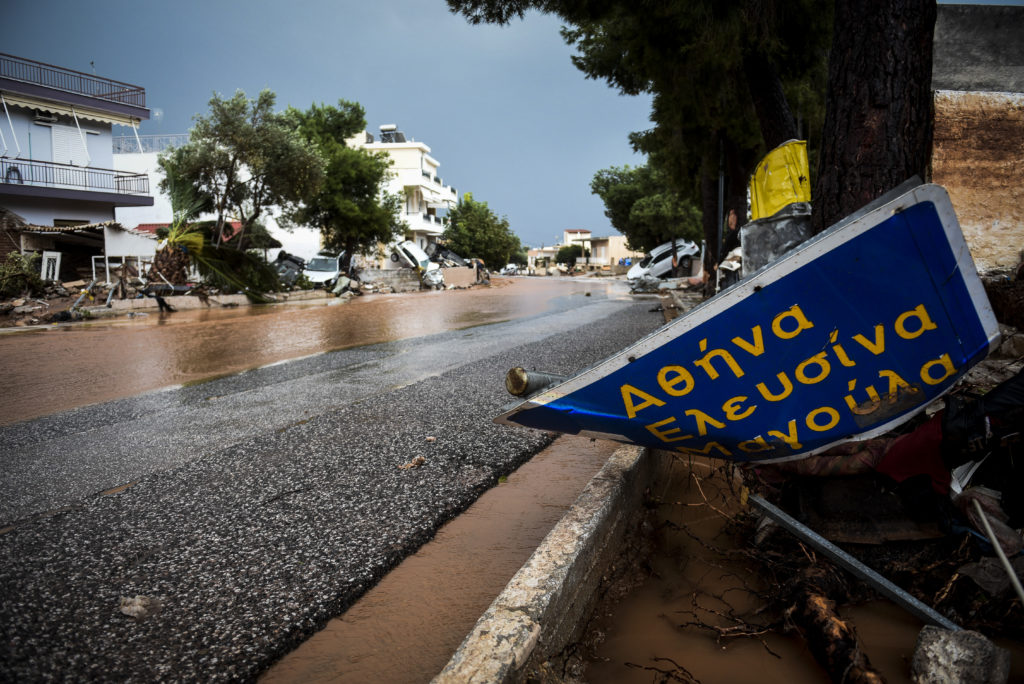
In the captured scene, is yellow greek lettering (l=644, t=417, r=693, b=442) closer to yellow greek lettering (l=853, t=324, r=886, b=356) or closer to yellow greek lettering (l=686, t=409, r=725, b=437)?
yellow greek lettering (l=686, t=409, r=725, b=437)

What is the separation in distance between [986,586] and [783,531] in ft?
2.30

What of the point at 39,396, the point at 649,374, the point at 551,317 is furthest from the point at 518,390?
the point at 551,317

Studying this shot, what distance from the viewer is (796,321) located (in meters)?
1.97

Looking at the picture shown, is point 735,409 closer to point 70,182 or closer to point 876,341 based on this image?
point 876,341

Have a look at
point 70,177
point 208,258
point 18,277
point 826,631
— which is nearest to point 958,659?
point 826,631

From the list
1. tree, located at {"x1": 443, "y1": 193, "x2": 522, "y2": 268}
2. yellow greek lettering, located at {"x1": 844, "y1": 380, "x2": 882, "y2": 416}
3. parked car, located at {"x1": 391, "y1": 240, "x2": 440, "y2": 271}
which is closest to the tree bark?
yellow greek lettering, located at {"x1": 844, "y1": 380, "x2": 882, "y2": 416}

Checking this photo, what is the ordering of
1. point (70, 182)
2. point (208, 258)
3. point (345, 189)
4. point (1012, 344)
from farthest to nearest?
point (345, 189) → point (70, 182) → point (208, 258) → point (1012, 344)

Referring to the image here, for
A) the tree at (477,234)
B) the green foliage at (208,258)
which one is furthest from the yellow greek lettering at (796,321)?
the tree at (477,234)

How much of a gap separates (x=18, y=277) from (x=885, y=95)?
20.1m

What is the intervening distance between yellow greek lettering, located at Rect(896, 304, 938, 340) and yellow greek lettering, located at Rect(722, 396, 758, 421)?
540 mm

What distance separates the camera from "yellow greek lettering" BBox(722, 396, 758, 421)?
6.88 ft

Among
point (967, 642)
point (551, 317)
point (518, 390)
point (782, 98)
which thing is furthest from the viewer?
point (551, 317)

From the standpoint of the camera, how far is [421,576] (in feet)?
7.91

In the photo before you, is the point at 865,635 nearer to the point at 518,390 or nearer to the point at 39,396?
the point at 518,390
